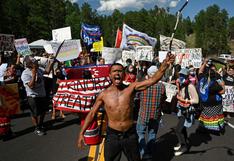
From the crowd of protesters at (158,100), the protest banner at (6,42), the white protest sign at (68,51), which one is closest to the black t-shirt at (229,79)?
the crowd of protesters at (158,100)

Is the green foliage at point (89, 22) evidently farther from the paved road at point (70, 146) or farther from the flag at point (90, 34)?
the paved road at point (70, 146)

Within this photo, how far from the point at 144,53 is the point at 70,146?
7077 mm

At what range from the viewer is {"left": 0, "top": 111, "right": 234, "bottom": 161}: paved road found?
235 inches

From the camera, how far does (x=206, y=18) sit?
76.1 metres

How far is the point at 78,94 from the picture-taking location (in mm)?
5707

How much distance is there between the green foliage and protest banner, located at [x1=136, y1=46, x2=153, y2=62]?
89.2 feet

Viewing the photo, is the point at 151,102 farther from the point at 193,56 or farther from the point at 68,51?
the point at 193,56

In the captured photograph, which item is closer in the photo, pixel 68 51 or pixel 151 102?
pixel 151 102

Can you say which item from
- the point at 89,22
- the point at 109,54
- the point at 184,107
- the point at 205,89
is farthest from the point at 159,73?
the point at 89,22

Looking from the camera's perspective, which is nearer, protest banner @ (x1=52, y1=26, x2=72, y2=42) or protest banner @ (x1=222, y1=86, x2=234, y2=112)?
protest banner @ (x1=222, y1=86, x2=234, y2=112)

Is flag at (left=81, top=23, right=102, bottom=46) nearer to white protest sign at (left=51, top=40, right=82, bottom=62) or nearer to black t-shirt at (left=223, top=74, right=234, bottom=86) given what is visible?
white protest sign at (left=51, top=40, right=82, bottom=62)

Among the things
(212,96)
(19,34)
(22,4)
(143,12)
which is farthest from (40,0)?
(212,96)

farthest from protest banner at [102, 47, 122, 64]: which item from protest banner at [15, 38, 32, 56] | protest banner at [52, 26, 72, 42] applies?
protest banner at [15, 38, 32, 56]

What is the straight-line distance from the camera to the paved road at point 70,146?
5.96 meters
